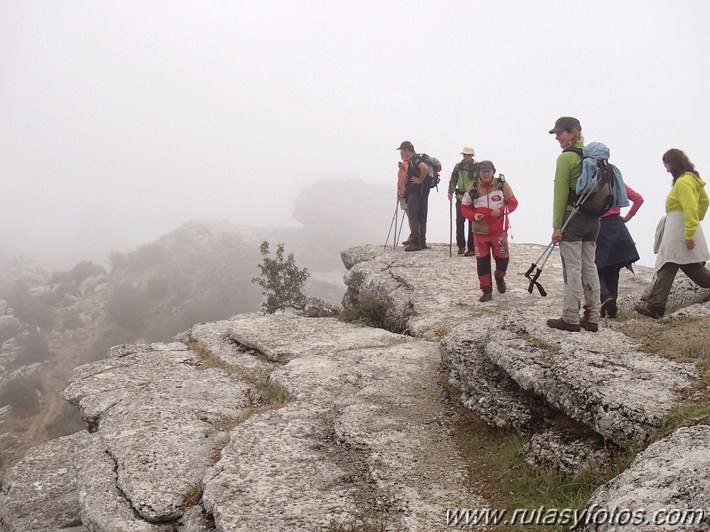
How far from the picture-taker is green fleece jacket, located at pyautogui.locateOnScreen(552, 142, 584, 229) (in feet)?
22.4

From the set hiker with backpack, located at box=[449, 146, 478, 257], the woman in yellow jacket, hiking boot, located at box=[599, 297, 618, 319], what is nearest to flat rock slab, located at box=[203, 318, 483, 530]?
hiking boot, located at box=[599, 297, 618, 319]

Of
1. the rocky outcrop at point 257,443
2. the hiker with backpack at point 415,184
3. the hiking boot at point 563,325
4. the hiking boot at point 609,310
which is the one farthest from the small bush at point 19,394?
the hiking boot at point 563,325

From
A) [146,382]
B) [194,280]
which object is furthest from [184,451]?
[194,280]

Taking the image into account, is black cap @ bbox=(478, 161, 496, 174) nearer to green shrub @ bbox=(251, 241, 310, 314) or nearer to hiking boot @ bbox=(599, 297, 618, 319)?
hiking boot @ bbox=(599, 297, 618, 319)

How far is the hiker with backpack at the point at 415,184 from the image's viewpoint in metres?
15.0

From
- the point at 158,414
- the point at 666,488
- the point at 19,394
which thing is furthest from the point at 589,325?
the point at 19,394

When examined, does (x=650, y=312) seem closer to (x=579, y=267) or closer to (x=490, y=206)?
(x=579, y=267)

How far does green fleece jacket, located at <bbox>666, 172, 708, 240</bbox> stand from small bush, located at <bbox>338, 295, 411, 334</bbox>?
5.99m

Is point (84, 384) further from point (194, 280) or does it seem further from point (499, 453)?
point (194, 280)

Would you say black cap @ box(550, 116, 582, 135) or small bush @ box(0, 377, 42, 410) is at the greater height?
black cap @ box(550, 116, 582, 135)

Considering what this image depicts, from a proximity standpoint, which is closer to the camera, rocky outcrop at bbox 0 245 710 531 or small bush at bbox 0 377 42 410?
rocky outcrop at bbox 0 245 710 531

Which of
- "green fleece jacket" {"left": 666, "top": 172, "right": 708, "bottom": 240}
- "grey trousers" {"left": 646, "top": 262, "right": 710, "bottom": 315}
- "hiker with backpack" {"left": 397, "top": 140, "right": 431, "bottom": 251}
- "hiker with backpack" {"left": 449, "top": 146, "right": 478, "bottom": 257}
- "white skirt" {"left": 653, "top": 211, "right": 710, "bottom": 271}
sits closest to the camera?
"green fleece jacket" {"left": 666, "top": 172, "right": 708, "bottom": 240}

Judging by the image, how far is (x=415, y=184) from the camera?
597 inches

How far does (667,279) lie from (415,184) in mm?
A: 7853
